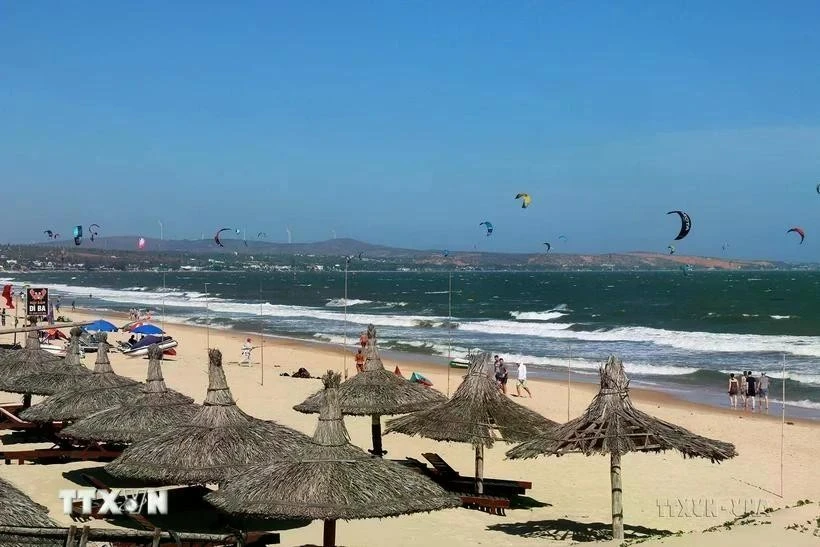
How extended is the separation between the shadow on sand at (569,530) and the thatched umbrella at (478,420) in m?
1.00

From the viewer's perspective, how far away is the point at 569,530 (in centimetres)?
1075

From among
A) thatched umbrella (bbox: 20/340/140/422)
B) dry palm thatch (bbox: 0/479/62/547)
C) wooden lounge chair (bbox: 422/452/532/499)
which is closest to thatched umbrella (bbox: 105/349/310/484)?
dry palm thatch (bbox: 0/479/62/547)

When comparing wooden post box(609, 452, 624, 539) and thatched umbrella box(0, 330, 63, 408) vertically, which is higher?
thatched umbrella box(0, 330, 63, 408)

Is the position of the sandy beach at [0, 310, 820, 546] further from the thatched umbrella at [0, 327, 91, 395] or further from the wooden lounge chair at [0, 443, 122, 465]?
the thatched umbrella at [0, 327, 91, 395]

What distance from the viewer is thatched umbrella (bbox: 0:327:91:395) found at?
14.3 metres

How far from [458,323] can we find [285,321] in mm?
9966

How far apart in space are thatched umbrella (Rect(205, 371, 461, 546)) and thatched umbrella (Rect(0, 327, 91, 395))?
279 inches

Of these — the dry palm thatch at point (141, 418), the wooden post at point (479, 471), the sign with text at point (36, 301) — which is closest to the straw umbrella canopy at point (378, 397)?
the wooden post at point (479, 471)

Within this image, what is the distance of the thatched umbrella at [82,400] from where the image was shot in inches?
501

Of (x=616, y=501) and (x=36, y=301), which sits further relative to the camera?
(x=36, y=301)

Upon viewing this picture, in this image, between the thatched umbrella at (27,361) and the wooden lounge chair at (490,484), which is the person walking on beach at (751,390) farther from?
the thatched umbrella at (27,361)

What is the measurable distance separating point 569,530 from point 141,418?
517cm

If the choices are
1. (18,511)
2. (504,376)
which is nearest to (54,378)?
(18,511)

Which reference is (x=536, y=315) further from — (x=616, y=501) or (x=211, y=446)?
(x=211, y=446)
